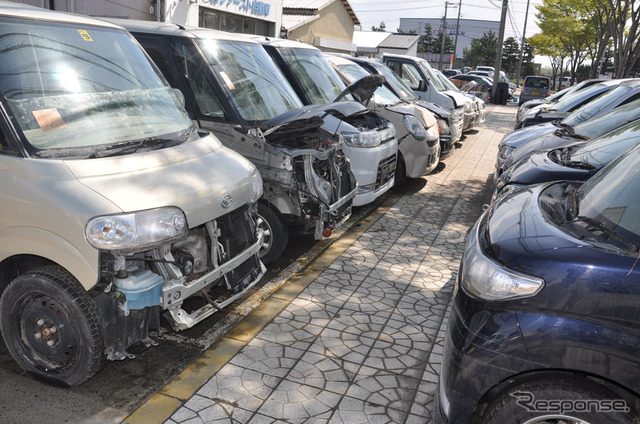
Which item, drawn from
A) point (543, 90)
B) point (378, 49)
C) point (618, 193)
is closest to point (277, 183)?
point (618, 193)

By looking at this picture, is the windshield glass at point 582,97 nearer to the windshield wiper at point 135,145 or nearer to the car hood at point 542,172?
the car hood at point 542,172

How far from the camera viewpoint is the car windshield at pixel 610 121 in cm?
645

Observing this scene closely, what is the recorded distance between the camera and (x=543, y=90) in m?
28.9

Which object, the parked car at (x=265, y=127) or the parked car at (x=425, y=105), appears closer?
the parked car at (x=265, y=127)

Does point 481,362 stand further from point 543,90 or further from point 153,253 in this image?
point 543,90

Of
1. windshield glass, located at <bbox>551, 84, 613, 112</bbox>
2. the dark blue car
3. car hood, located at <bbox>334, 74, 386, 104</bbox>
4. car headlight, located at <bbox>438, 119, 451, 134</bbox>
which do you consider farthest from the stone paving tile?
windshield glass, located at <bbox>551, 84, 613, 112</bbox>

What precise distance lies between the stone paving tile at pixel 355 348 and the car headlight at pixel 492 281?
3.85 feet

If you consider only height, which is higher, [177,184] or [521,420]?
[177,184]

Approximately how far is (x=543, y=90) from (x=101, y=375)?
2965cm

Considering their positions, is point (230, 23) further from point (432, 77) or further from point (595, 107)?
point (595, 107)

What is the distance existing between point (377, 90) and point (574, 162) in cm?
531

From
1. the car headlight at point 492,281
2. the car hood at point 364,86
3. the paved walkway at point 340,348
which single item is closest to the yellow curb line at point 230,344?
the paved walkway at point 340,348

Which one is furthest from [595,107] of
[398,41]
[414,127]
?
[398,41]

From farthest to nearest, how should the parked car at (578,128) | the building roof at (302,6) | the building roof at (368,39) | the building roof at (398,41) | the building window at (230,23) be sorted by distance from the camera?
the building roof at (398,41) < the building roof at (368,39) < the building roof at (302,6) < the building window at (230,23) < the parked car at (578,128)
